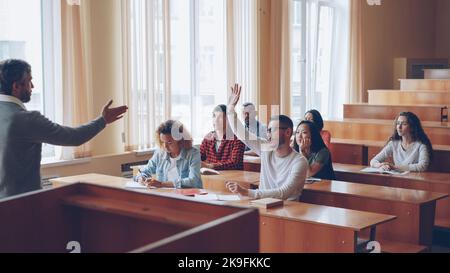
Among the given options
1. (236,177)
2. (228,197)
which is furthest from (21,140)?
(236,177)

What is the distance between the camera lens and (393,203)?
15.4ft

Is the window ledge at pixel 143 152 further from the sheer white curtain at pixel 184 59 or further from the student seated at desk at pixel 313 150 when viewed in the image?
the student seated at desk at pixel 313 150

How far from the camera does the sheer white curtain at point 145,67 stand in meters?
6.88

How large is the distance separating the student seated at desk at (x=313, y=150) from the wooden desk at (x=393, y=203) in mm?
345

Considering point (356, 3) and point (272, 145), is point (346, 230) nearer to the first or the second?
point (272, 145)

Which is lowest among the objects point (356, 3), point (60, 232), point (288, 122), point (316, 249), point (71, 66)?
point (316, 249)

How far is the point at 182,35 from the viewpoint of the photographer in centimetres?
780

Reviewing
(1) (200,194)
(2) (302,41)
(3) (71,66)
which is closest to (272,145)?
(1) (200,194)

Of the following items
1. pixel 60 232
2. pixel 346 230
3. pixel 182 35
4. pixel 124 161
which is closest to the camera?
pixel 60 232

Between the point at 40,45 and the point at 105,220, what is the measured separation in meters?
3.93

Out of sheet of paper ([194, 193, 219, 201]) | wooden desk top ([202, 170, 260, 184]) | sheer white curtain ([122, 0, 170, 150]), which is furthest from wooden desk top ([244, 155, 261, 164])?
sheet of paper ([194, 193, 219, 201])

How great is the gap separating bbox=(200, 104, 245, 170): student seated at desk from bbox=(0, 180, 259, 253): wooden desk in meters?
3.16

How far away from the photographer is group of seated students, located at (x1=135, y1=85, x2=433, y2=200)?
4512 mm
